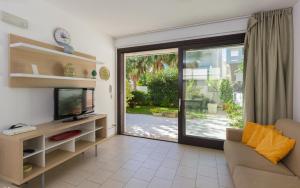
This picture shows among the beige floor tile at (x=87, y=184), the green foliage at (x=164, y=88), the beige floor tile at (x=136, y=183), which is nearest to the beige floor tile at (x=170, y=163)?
the beige floor tile at (x=136, y=183)

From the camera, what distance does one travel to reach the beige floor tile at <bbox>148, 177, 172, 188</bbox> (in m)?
2.02

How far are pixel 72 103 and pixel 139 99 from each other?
20.3 feet

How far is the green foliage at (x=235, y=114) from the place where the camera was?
3.12 m

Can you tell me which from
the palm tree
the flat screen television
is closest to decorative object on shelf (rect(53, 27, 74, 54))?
the flat screen television

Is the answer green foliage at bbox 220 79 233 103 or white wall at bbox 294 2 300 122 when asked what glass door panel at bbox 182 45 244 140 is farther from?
white wall at bbox 294 2 300 122

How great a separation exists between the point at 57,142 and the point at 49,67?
1130 mm

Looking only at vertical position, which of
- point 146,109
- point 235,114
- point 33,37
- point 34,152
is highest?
point 33,37

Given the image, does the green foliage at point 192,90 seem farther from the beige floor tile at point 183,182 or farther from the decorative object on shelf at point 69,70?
the decorative object on shelf at point 69,70

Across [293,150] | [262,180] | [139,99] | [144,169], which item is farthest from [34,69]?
[139,99]

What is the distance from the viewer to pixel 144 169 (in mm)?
2432

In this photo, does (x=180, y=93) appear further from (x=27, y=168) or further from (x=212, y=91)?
(x=27, y=168)

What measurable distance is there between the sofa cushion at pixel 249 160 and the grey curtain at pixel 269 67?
801 mm

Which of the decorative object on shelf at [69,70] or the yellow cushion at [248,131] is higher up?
the decorative object on shelf at [69,70]

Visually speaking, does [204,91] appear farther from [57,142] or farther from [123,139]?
[57,142]
